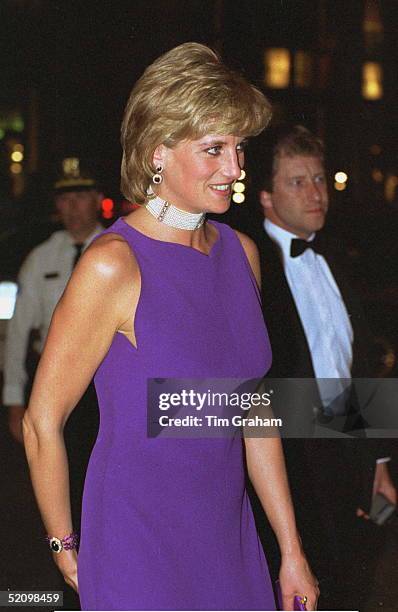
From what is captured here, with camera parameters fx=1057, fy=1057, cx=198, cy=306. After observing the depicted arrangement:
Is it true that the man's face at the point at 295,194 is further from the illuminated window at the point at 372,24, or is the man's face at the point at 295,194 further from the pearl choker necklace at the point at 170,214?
the pearl choker necklace at the point at 170,214

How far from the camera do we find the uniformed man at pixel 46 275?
349 cm

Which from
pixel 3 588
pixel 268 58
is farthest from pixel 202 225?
pixel 3 588

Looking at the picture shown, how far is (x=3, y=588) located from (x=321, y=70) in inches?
Answer: 88.9

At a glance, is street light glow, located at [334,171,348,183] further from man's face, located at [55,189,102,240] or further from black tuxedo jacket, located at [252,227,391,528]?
man's face, located at [55,189,102,240]

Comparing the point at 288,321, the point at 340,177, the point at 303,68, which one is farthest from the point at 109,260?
the point at 340,177

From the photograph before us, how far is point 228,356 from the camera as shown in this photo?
2.06 m

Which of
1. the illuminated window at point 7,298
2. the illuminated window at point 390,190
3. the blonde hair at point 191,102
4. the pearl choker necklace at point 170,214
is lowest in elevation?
the illuminated window at point 7,298

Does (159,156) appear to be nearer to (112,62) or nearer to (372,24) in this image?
(112,62)

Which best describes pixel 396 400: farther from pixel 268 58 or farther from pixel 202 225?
pixel 202 225

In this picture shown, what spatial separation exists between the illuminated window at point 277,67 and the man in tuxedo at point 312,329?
199 mm

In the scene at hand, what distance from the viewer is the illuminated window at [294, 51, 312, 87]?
3.37 m

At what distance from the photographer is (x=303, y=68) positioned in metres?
3.64

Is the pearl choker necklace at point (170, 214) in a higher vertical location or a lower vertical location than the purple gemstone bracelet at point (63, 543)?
higher

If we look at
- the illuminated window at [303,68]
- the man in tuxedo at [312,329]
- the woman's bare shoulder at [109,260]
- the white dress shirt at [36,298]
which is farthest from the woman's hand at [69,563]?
the illuminated window at [303,68]
